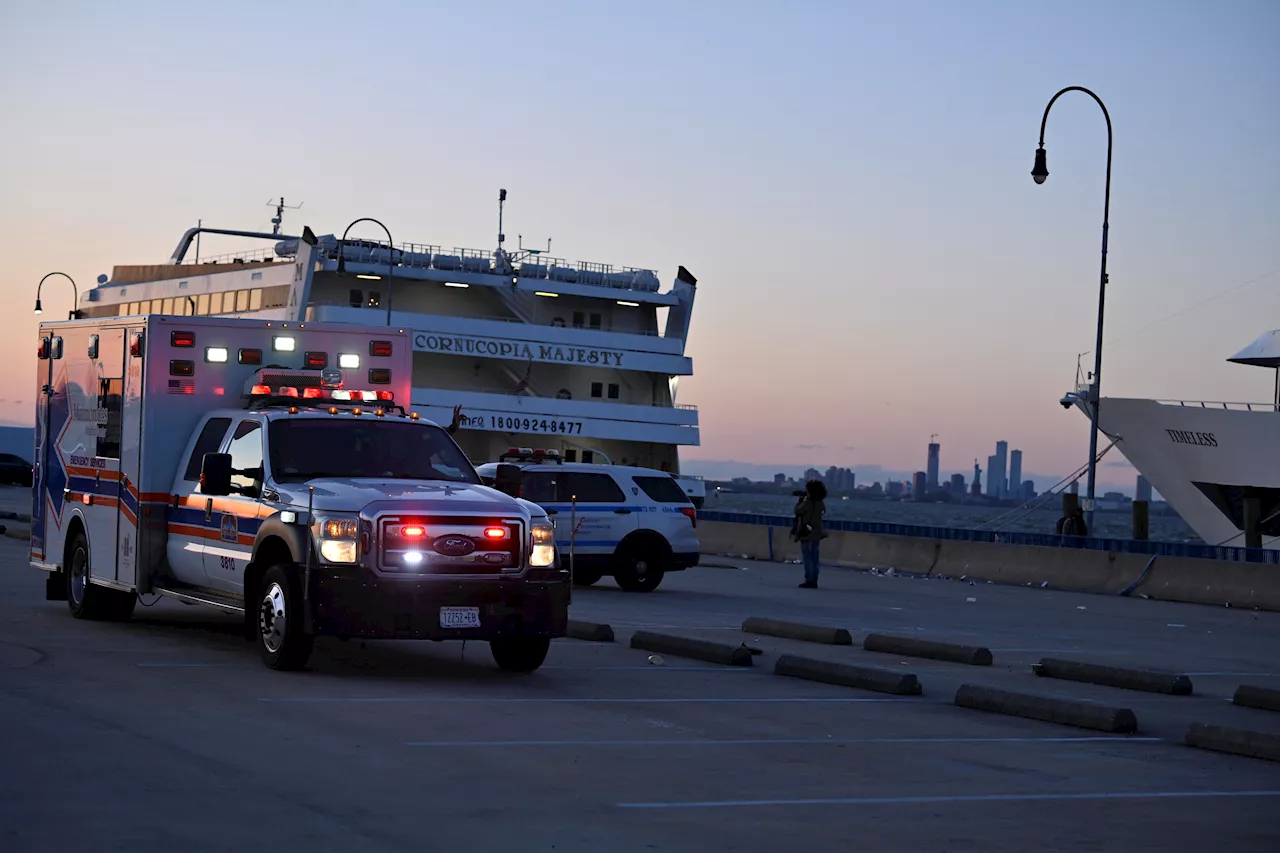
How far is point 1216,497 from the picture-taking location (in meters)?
43.5

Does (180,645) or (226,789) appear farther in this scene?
(180,645)

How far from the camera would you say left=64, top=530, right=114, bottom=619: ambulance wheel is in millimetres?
16625

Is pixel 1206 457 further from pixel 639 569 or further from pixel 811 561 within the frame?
pixel 639 569

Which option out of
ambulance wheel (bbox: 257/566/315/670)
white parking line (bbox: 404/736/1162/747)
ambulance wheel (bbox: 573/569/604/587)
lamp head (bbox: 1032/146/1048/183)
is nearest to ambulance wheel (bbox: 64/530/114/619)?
ambulance wheel (bbox: 257/566/315/670)

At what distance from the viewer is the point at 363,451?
47.2 feet

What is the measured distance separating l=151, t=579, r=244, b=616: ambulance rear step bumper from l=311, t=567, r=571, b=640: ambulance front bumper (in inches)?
66.9

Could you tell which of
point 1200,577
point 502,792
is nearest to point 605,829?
point 502,792

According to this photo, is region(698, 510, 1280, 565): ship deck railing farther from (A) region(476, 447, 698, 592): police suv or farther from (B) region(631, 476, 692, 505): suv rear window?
(A) region(476, 447, 698, 592): police suv

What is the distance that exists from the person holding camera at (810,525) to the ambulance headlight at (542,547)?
1431 centimetres

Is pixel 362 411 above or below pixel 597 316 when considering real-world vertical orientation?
below

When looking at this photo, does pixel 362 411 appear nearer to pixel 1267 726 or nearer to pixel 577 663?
pixel 577 663

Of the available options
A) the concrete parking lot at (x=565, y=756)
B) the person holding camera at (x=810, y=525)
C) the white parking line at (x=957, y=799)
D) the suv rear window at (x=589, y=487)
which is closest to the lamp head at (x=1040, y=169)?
the person holding camera at (x=810, y=525)

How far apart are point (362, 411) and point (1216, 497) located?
33445mm

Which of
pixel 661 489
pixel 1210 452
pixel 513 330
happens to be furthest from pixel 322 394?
pixel 513 330
